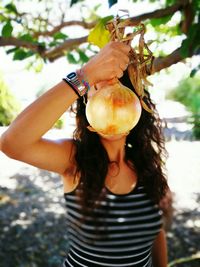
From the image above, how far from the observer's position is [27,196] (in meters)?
4.45

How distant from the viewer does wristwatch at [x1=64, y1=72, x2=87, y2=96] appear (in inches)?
35.3

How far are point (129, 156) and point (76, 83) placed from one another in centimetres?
62

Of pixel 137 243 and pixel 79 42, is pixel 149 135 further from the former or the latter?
pixel 79 42

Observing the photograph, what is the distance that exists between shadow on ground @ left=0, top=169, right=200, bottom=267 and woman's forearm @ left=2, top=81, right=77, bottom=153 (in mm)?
2216

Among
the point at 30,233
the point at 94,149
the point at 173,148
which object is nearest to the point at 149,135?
the point at 94,149

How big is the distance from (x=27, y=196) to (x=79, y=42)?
2.84 m

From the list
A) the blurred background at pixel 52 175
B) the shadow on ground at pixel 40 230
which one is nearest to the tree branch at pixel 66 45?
the blurred background at pixel 52 175

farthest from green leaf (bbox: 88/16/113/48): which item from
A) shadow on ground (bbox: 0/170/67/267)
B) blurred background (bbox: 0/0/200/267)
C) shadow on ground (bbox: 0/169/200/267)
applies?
shadow on ground (bbox: 0/170/67/267)

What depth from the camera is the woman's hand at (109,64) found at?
805 mm

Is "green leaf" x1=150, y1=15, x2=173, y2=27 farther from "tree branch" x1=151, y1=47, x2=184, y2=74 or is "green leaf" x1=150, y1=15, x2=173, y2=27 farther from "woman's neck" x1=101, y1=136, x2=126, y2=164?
"woman's neck" x1=101, y1=136, x2=126, y2=164

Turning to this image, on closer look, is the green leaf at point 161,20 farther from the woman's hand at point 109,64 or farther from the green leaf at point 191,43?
the woman's hand at point 109,64

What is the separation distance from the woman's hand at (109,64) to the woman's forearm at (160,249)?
0.87 meters

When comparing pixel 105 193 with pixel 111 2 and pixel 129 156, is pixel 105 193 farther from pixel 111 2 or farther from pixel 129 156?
pixel 111 2

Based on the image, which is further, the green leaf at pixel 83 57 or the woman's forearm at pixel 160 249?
the green leaf at pixel 83 57
